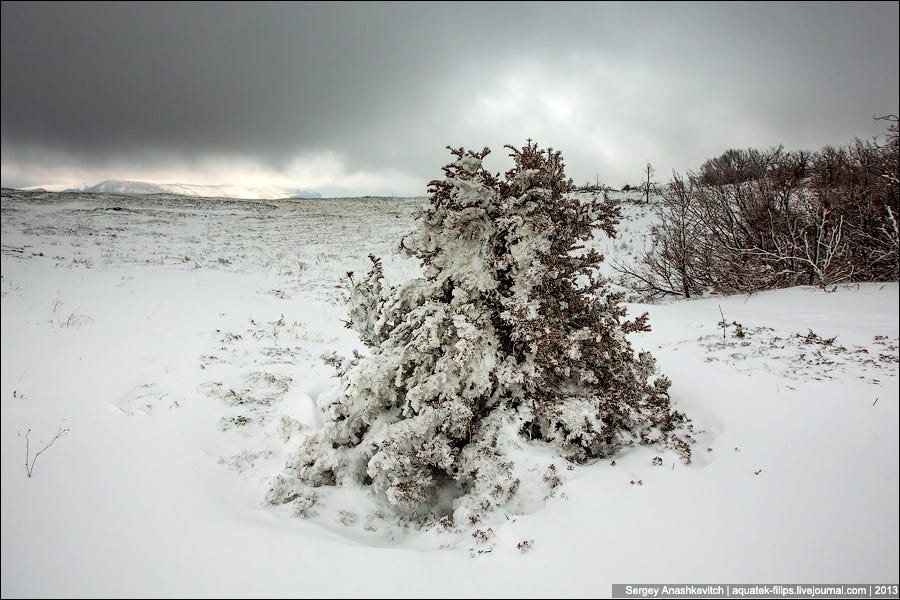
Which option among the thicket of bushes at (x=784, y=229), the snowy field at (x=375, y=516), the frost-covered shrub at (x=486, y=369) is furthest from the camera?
the thicket of bushes at (x=784, y=229)

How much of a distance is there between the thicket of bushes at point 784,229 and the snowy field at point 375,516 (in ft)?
4.10

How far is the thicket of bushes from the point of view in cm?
800

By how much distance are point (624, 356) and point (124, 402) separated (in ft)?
17.6

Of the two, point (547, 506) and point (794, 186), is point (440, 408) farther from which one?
point (794, 186)

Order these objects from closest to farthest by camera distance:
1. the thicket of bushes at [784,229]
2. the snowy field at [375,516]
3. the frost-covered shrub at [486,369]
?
the snowy field at [375,516] < the frost-covered shrub at [486,369] < the thicket of bushes at [784,229]

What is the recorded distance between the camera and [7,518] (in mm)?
2568

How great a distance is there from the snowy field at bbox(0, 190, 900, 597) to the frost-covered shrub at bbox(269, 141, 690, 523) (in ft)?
1.08

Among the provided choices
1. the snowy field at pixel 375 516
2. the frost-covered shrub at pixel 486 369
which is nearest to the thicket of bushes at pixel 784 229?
the snowy field at pixel 375 516

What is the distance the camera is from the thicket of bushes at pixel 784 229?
8000 millimetres

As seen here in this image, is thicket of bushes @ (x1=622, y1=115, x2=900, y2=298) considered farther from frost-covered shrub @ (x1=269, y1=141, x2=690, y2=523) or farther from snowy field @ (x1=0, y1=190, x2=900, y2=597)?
frost-covered shrub @ (x1=269, y1=141, x2=690, y2=523)

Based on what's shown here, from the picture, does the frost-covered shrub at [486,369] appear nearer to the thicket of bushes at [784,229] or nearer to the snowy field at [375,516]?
the snowy field at [375,516]

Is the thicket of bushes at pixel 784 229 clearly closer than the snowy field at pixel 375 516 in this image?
No

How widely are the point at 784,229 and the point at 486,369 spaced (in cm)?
1011

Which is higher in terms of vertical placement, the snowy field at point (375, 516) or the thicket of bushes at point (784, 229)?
the thicket of bushes at point (784, 229)
